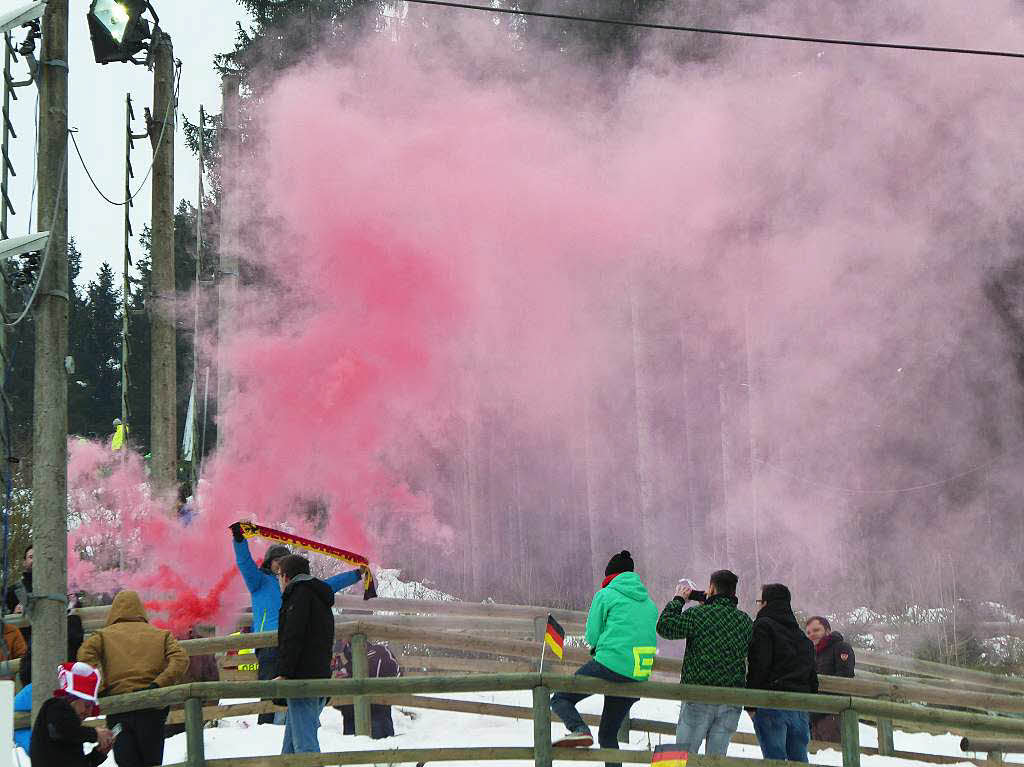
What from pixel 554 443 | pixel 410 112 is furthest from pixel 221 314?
pixel 554 443

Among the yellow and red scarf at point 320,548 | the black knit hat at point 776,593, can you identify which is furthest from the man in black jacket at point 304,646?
the black knit hat at point 776,593

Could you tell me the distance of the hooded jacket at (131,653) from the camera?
8320mm

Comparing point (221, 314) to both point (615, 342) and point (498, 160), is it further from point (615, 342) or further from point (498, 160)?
point (615, 342)

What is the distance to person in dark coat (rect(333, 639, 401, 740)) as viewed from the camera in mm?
10773

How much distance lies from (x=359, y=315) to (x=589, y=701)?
8967 mm

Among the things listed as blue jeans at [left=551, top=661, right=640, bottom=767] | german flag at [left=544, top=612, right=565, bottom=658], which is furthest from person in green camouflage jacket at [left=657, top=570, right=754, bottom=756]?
german flag at [left=544, top=612, right=565, bottom=658]

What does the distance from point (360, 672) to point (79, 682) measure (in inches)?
131

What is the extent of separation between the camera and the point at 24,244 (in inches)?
354

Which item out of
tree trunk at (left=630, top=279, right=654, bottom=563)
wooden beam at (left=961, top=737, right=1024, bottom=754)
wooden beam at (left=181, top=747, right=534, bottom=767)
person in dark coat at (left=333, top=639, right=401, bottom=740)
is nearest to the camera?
wooden beam at (left=181, top=747, right=534, bottom=767)

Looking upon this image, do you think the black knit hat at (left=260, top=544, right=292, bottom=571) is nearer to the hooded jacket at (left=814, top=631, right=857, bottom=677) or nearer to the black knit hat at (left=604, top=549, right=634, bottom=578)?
the black knit hat at (left=604, top=549, right=634, bottom=578)

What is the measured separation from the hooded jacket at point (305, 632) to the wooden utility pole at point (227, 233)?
30.4ft

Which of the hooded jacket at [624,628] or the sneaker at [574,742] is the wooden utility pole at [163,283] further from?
the sneaker at [574,742]

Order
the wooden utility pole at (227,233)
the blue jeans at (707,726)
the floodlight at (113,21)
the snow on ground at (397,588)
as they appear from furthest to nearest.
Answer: the snow on ground at (397,588), the wooden utility pole at (227,233), the floodlight at (113,21), the blue jeans at (707,726)

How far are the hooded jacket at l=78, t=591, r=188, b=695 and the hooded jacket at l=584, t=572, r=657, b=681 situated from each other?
2.61 m
